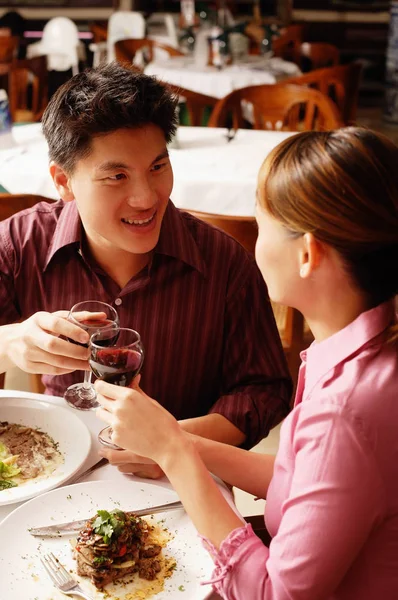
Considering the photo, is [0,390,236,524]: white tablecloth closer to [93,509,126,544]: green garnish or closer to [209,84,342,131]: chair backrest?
[93,509,126,544]: green garnish

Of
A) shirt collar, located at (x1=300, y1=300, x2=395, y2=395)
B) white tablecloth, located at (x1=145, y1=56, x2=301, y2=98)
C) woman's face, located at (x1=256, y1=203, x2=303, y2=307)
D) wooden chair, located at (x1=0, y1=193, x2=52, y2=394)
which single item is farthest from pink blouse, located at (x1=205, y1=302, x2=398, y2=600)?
white tablecloth, located at (x1=145, y1=56, x2=301, y2=98)

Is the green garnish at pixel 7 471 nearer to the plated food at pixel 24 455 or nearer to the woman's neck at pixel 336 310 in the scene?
the plated food at pixel 24 455

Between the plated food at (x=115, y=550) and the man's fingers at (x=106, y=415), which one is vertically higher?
the man's fingers at (x=106, y=415)

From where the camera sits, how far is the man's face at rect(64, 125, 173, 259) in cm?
175

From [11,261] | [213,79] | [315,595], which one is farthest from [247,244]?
[213,79]

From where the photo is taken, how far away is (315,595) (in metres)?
1.12

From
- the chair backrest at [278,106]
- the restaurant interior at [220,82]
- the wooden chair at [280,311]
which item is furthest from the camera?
the chair backrest at [278,106]

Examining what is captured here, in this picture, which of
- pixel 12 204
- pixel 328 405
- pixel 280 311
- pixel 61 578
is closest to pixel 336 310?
pixel 328 405

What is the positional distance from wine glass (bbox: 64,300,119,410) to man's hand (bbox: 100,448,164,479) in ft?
0.81

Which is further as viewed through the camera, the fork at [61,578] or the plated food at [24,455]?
the plated food at [24,455]

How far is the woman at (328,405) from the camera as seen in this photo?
110cm

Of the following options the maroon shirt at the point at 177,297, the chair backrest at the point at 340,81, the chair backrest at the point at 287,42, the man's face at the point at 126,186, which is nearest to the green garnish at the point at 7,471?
the maroon shirt at the point at 177,297

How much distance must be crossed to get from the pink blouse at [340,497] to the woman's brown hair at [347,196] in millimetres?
95

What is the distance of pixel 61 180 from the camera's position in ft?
6.32
